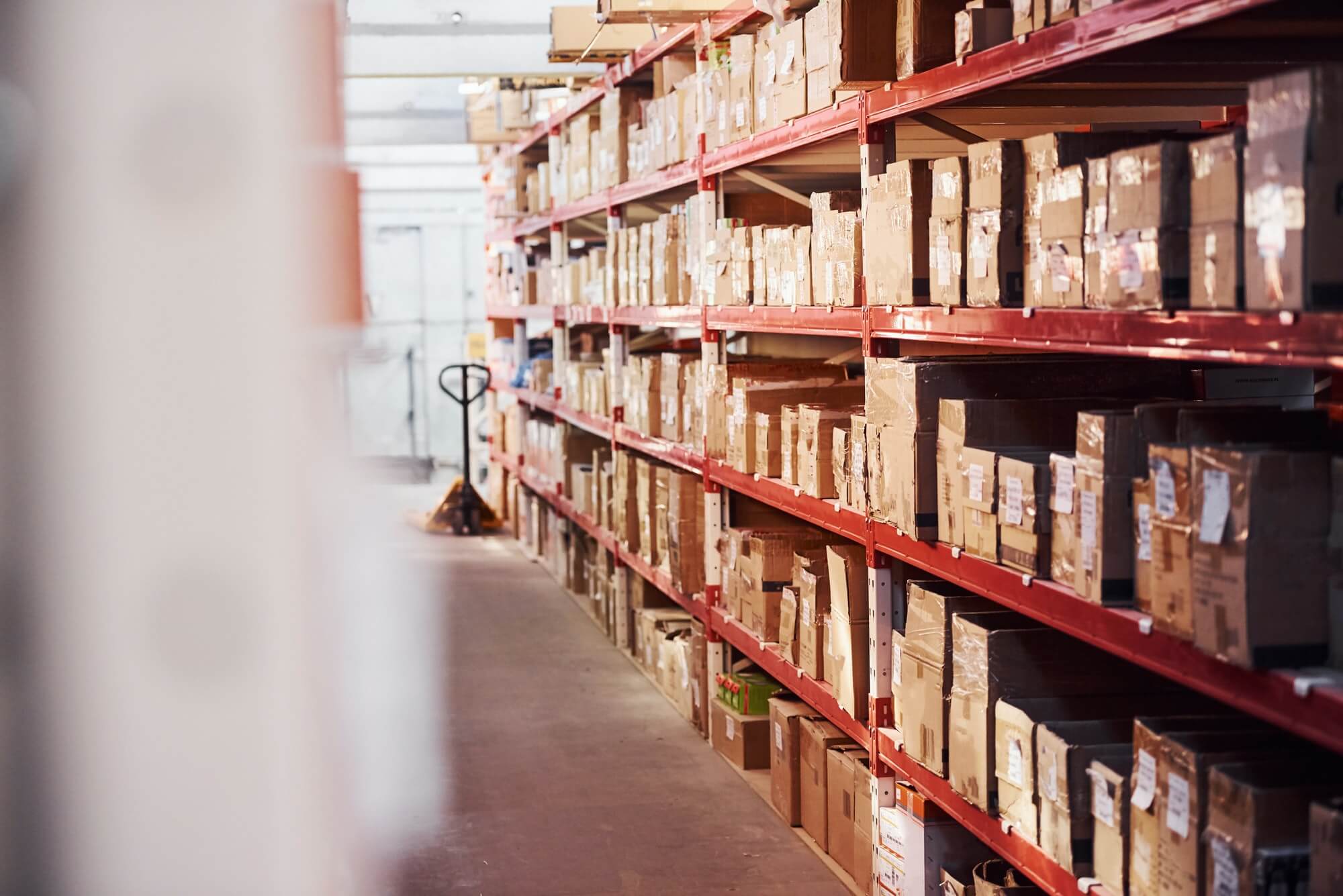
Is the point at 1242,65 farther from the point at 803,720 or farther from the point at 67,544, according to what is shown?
the point at 67,544

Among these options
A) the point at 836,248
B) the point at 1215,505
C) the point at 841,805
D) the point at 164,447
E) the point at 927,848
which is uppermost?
the point at 836,248

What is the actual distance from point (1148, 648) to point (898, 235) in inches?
63.0

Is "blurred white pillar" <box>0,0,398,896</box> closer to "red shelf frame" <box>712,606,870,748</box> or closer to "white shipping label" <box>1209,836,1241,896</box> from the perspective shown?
"white shipping label" <box>1209,836,1241,896</box>

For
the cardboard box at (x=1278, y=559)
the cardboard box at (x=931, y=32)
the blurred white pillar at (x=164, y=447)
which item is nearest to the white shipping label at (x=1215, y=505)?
the cardboard box at (x=1278, y=559)

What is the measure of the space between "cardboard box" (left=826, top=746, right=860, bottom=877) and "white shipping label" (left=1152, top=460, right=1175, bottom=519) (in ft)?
7.21

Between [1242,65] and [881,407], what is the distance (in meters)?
1.28

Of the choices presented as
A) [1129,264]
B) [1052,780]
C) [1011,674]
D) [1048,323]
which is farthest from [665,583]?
[1129,264]

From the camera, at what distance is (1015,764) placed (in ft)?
10.4

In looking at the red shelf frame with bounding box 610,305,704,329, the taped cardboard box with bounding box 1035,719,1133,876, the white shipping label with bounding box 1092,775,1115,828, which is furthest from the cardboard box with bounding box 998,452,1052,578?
the red shelf frame with bounding box 610,305,704,329

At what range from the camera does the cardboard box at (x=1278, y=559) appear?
7.30ft

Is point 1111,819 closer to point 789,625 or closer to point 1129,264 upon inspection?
point 1129,264

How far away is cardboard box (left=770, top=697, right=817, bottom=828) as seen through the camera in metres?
5.07

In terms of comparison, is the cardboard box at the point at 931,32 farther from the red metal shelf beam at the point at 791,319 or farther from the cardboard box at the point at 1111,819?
the cardboard box at the point at 1111,819

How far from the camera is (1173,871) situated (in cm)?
248
